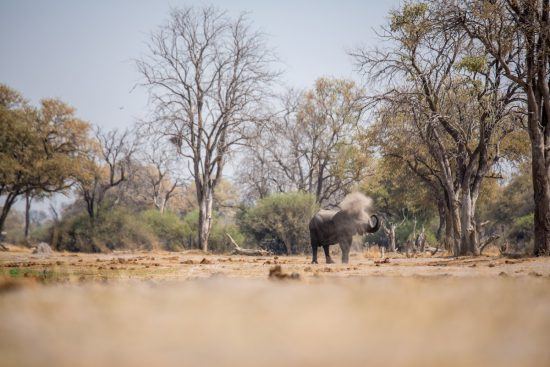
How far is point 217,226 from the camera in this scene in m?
32.6

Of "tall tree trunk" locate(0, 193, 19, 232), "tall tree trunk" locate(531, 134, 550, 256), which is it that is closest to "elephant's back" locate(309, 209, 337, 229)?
"tall tree trunk" locate(531, 134, 550, 256)

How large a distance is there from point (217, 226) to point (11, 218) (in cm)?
4588

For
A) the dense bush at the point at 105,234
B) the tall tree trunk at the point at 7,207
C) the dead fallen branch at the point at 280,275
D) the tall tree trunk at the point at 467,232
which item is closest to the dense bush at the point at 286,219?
the dense bush at the point at 105,234

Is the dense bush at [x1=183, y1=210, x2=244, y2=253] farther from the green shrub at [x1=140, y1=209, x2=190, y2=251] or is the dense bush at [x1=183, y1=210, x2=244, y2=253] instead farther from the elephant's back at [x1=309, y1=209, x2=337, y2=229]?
the elephant's back at [x1=309, y1=209, x2=337, y2=229]

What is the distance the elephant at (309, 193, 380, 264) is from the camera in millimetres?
16516

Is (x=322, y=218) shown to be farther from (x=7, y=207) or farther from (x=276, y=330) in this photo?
(x=7, y=207)

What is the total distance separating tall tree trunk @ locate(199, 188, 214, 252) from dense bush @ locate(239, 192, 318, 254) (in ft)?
8.89

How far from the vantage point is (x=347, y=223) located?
16.7 metres

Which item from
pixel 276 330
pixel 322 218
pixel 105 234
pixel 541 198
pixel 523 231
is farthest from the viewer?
pixel 523 231

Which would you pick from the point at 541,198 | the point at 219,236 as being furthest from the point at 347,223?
the point at 219,236

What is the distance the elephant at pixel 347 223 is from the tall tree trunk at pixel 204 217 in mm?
11958

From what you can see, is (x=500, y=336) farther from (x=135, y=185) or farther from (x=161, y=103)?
(x=135, y=185)

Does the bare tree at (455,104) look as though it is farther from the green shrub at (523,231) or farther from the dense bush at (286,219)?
the green shrub at (523,231)

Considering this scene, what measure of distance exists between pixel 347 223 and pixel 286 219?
1279 centimetres
